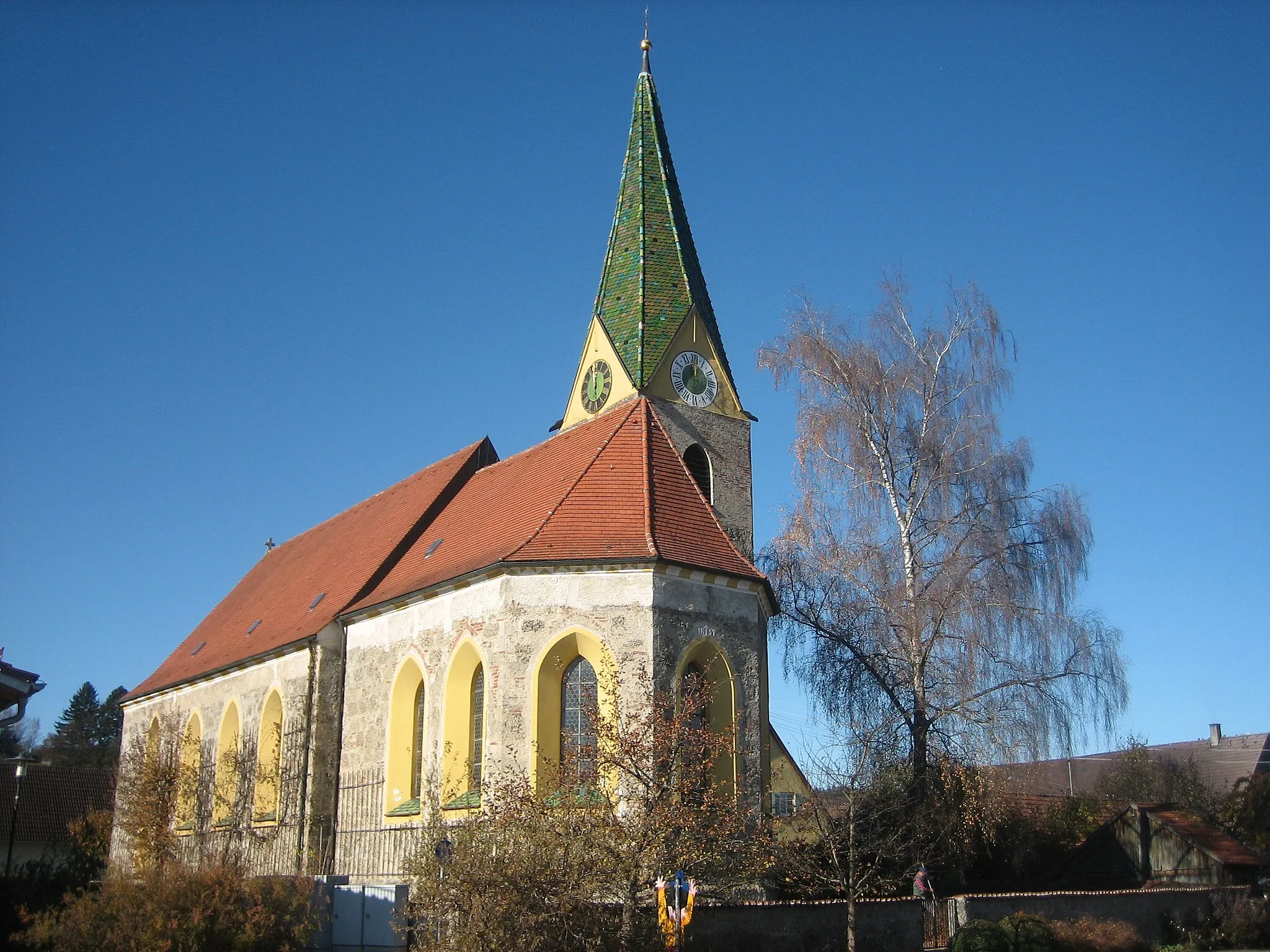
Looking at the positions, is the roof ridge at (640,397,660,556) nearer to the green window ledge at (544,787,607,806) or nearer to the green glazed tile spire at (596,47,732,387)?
the green glazed tile spire at (596,47,732,387)

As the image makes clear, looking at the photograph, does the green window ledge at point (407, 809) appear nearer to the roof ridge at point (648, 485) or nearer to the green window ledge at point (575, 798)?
the roof ridge at point (648, 485)

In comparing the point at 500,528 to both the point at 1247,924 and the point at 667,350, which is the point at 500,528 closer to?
the point at 667,350

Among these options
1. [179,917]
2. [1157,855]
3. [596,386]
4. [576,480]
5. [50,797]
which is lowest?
[179,917]

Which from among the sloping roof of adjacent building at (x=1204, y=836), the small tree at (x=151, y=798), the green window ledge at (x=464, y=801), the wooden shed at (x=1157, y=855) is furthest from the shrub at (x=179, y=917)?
the sloping roof of adjacent building at (x=1204, y=836)

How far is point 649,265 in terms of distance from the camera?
23.1 m

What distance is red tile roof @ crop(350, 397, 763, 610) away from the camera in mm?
17625

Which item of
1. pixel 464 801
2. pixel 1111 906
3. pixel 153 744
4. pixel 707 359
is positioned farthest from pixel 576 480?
pixel 153 744

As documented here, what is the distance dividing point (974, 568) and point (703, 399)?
5672 mm

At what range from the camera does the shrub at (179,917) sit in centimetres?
1112

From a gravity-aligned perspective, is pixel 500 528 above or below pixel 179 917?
above

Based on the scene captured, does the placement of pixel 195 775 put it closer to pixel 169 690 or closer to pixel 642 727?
pixel 169 690

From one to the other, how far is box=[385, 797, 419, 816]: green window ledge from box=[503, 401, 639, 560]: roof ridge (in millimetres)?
4336

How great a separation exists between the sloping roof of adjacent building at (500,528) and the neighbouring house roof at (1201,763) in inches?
828

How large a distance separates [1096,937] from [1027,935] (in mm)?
1942
